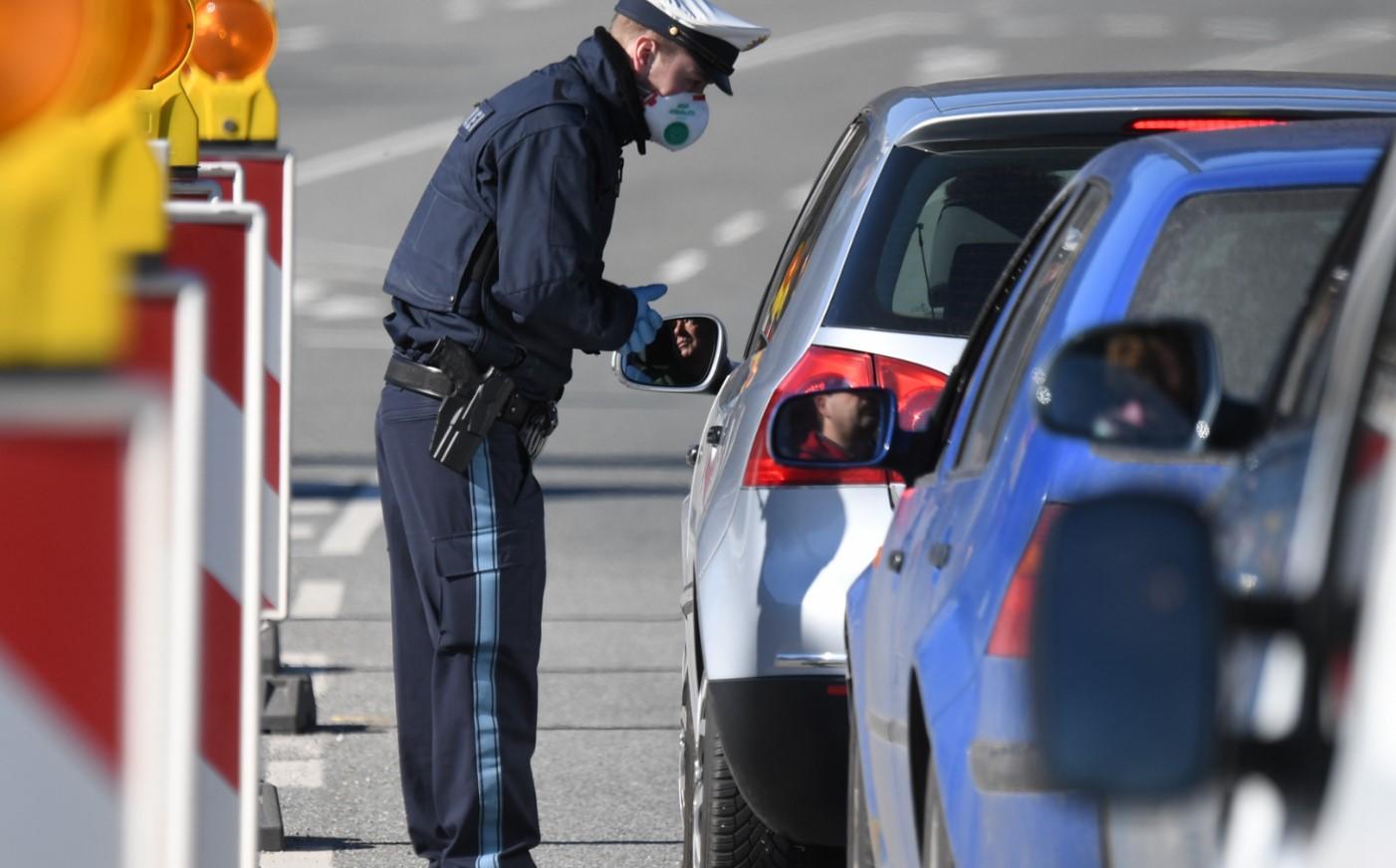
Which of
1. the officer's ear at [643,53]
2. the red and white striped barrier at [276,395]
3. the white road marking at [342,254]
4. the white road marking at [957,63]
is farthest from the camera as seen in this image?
the white road marking at [957,63]

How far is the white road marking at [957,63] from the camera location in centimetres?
3194

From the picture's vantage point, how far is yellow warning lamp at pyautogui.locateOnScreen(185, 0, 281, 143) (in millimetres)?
7957

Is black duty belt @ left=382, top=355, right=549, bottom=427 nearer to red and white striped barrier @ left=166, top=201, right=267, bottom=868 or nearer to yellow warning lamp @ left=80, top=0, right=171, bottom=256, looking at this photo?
red and white striped barrier @ left=166, top=201, right=267, bottom=868

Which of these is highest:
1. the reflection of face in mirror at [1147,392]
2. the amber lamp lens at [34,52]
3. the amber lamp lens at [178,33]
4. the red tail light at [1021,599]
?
the amber lamp lens at [178,33]

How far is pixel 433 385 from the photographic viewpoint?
17.4 feet

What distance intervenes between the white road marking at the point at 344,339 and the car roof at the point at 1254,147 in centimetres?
1515

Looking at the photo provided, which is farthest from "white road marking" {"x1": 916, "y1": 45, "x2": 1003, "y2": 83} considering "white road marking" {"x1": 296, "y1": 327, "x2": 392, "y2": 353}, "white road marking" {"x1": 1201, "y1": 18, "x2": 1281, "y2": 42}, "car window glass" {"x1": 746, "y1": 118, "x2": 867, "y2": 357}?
"car window glass" {"x1": 746, "y1": 118, "x2": 867, "y2": 357}

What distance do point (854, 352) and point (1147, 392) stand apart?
2.26 meters

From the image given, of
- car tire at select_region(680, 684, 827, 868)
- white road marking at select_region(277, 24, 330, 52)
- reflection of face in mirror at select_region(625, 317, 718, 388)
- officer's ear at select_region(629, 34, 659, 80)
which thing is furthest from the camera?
white road marking at select_region(277, 24, 330, 52)

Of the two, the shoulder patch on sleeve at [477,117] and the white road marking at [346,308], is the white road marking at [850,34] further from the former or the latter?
the shoulder patch on sleeve at [477,117]

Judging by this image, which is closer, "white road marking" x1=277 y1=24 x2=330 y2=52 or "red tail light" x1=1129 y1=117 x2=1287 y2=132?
"red tail light" x1=1129 y1=117 x2=1287 y2=132

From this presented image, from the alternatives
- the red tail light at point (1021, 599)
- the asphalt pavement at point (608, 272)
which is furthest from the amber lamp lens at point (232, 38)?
the red tail light at point (1021, 599)

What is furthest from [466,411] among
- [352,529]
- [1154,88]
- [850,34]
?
[850,34]

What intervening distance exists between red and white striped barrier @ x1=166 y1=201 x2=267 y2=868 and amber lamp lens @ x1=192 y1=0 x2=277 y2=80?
4483mm
